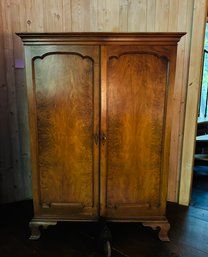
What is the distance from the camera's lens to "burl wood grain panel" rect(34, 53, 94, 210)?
1.52 metres

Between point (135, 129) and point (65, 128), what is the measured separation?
54 centimetres

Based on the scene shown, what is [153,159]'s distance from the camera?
1.65 metres

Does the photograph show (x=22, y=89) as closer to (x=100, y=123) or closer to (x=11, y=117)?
(x=11, y=117)

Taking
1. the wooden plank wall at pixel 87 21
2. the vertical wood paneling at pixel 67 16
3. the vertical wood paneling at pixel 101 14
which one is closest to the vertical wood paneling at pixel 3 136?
Answer: the wooden plank wall at pixel 87 21

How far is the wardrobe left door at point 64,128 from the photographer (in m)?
1.51

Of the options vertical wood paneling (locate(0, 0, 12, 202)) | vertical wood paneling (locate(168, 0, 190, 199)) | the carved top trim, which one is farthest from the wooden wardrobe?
vertical wood paneling (locate(0, 0, 12, 202))

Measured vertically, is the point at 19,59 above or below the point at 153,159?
above

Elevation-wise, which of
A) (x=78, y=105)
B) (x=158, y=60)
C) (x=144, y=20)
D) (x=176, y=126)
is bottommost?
(x=176, y=126)

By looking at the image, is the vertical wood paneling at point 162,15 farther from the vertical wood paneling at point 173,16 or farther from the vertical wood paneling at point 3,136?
the vertical wood paneling at point 3,136

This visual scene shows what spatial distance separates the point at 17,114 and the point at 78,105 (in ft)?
3.11

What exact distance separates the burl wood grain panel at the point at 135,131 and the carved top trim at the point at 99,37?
0.35 feet

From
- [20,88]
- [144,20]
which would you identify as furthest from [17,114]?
[144,20]

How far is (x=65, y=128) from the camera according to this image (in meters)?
1.61

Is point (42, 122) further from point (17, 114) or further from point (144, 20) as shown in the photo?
point (144, 20)
